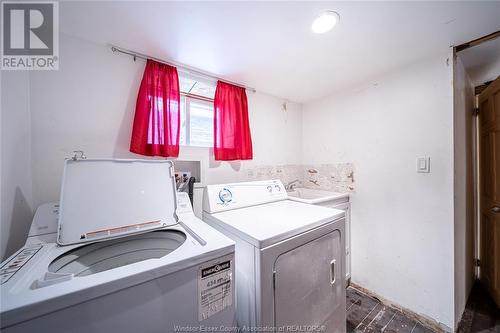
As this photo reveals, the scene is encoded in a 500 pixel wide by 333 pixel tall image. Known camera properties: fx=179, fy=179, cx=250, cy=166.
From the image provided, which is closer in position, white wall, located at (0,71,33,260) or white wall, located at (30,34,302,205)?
white wall, located at (0,71,33,260)

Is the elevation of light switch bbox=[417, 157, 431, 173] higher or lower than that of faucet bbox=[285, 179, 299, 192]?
higher

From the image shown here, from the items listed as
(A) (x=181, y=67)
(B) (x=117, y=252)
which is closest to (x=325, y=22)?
(A) (x=181, y=67)

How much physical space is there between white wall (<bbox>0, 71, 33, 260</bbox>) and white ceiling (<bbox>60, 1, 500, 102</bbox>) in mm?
549

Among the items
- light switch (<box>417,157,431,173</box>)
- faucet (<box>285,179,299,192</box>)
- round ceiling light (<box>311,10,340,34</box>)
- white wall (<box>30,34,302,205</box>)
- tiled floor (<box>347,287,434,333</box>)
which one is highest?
round ceiling light (<box>311,10,340,34</box>)

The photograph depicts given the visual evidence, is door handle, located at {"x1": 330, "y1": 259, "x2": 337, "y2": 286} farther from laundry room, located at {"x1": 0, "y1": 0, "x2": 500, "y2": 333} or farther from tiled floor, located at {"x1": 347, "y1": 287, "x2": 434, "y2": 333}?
tiled floor, located at {"x1": 347, "y1": 287, "x2": 434, "y2": 333}

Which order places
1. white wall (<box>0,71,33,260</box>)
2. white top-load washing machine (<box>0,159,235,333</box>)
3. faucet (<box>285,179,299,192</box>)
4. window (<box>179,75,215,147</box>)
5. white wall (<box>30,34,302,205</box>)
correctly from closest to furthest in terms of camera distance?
white top-load washing machine (<box>0,159,235,333</box>), white wall (<box>0,71,33,260</box>), white wall (<box>30,34,302,205</box>), window (<box>179,75,215,147</box>), faucet (<box>285,179,299,192</box>)

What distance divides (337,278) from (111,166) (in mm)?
1662

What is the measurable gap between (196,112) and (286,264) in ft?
5.27

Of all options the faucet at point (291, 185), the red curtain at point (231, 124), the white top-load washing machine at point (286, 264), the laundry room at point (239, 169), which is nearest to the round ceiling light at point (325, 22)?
the laundry room at point (239, 169)

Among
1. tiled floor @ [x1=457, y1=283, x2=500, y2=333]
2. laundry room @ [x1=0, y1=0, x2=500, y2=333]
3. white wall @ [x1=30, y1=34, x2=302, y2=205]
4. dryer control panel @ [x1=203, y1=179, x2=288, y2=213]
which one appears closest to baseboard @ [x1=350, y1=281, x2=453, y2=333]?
laundry room @ [x1=0, y1=0, x2=500, y2=333]

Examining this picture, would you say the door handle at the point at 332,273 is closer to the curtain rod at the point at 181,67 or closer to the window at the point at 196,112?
the window at the point at 196,112

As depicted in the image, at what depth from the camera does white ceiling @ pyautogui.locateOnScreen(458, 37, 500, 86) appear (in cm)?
141

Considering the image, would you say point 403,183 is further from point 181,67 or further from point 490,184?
point 181,67

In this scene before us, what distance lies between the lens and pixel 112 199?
101cm
